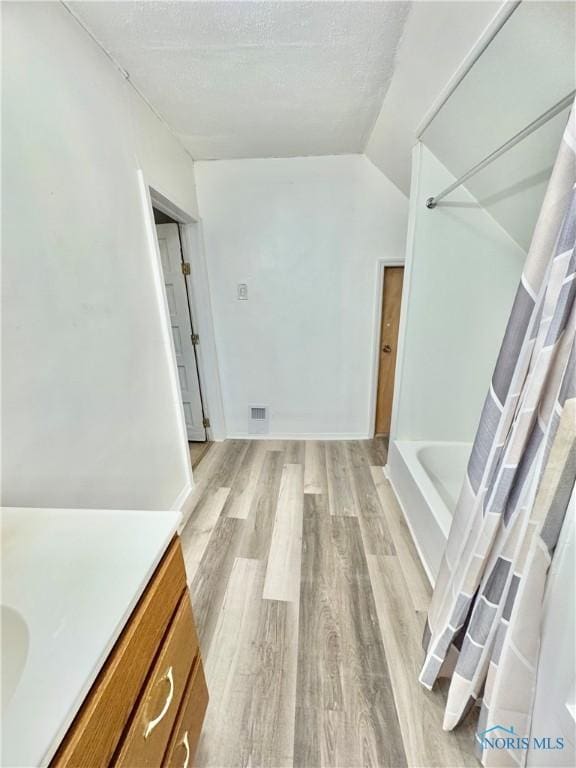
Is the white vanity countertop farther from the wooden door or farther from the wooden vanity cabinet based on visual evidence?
the wooden door

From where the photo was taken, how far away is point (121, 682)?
19.6 inches

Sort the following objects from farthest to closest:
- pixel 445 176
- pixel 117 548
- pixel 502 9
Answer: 1. pixel 445 176
2. pixel 502 9
3. pixel 117 548

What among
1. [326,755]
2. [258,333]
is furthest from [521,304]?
[258,333]

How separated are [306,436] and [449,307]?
5.73 feet

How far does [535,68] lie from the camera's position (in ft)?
3.14

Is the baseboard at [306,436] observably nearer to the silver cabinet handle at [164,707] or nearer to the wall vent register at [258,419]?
the wall vent register at [258,419]

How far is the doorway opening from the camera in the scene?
2.46 metres

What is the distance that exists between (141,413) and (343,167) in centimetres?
239

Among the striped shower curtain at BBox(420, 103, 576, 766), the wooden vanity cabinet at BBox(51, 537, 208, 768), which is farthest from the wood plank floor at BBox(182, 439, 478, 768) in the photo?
the wooden vanity cabinet at BBox(51, 537, 208, 768)

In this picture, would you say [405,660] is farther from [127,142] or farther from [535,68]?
[127,142]

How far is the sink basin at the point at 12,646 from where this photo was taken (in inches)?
19.0

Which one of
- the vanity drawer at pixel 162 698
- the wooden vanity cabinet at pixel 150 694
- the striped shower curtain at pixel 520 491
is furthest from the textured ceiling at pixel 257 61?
the vanity drawer at pixel 162 698

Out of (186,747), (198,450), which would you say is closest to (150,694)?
(186,747)

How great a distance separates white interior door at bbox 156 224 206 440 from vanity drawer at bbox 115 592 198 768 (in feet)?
7.33
